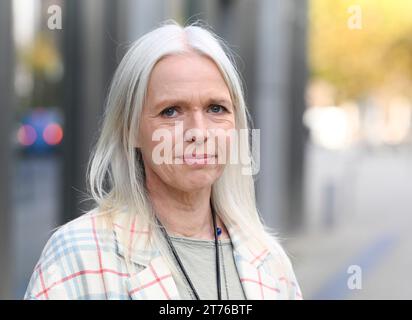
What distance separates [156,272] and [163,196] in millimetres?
180

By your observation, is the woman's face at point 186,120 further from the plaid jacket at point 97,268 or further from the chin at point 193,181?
the plaid jacket at point 97,268

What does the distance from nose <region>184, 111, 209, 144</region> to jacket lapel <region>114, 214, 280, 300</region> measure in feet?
0.64

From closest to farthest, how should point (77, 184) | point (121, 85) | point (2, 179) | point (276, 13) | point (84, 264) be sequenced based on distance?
point (84, 264), point (121, 85), point (2, 179), point (77, 184), point (276, 13)

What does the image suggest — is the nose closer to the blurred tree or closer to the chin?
the chin

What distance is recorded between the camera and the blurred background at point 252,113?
18.4 feet

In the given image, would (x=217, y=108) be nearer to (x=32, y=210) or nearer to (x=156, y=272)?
(x=156, y=272)

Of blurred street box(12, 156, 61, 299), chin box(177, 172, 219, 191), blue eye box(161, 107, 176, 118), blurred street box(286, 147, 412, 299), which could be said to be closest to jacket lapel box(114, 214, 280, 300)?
chin box(177, 172, 219, 191)

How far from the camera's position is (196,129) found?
1483 millimetres

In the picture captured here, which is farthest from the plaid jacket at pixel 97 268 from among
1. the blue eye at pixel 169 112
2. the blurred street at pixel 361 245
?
the blurred street at pixel 361 245

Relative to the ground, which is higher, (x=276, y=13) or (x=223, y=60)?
(x=276, y=13)

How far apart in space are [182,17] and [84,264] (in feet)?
23.3

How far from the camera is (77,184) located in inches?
280
